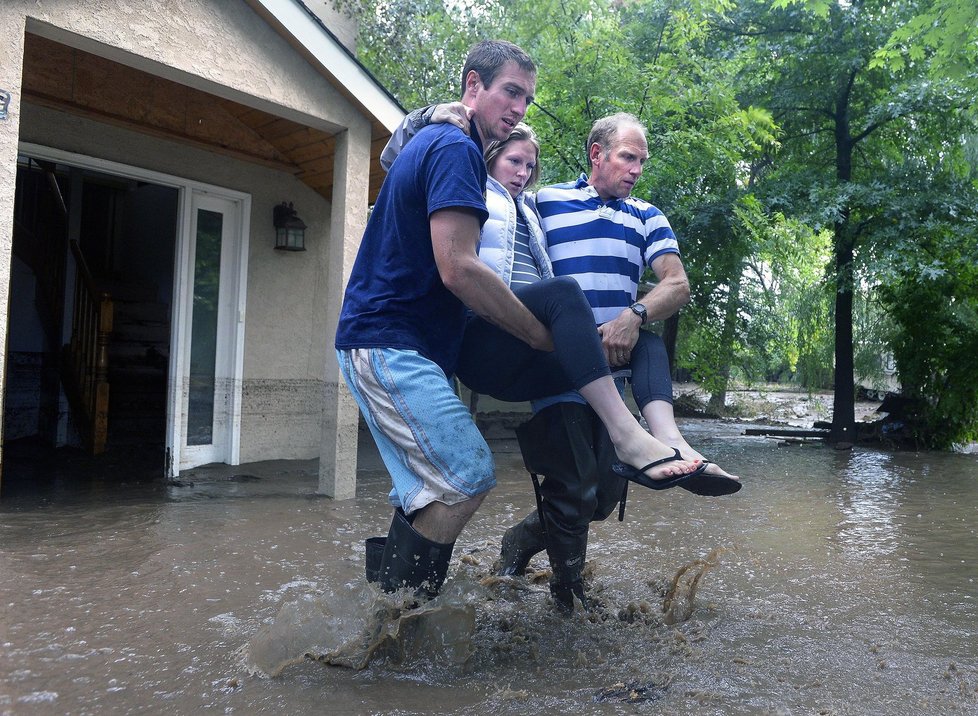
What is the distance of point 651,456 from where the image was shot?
248 cm

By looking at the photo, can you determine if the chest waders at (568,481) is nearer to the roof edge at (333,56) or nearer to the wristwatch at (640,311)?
the wristwatch at (640,311)

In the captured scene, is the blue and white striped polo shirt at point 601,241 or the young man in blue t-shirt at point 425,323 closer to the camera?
the young man in blue t-shirt at point 425,323

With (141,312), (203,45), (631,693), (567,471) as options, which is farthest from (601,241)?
(141,312)

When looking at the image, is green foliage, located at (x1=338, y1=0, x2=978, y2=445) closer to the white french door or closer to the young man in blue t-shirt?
the white french door

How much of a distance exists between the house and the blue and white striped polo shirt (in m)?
2.76

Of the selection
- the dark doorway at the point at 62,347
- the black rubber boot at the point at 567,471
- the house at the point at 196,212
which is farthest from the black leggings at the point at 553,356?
the dark doorway at the point at 62,347

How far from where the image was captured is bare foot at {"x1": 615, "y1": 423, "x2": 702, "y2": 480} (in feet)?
8.02

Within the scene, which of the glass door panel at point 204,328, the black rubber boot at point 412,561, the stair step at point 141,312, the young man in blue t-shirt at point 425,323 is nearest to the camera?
the young man in blue t-shirt at point 425,323

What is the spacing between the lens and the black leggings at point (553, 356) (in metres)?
2.48

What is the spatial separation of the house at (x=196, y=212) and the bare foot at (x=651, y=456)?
10.8ft

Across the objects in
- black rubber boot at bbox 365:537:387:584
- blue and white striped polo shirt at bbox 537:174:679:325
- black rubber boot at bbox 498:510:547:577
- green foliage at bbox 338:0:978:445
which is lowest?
black rubber boot at bbox 498:510:547:577

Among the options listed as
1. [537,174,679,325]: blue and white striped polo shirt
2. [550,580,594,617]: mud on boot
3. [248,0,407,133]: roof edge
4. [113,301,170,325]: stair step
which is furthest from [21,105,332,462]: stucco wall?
[550,580,594,617]: mud on boot

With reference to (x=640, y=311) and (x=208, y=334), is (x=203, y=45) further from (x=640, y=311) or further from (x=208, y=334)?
(x=640, y=311)

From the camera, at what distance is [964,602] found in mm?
3518
